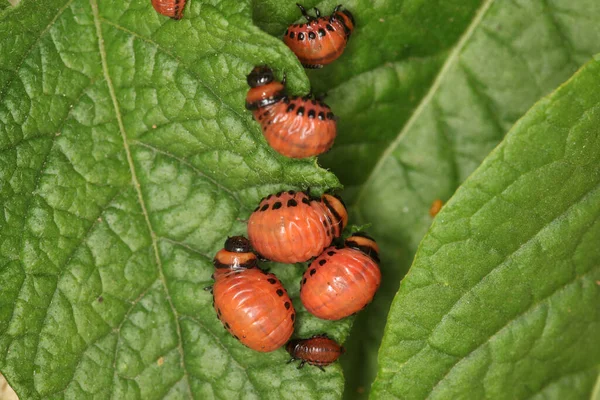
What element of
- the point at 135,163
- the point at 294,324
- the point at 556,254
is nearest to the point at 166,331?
the point at 294,324

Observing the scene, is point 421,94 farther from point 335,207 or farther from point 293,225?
point 293,225

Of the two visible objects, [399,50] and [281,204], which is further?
[399,50]

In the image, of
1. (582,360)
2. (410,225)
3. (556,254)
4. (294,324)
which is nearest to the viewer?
(556,254)

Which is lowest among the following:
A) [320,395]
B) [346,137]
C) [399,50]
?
A: [320,395]

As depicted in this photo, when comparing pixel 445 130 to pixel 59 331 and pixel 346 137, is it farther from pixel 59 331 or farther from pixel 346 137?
pixel 59 331

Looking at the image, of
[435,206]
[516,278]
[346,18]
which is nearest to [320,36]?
[346,18]

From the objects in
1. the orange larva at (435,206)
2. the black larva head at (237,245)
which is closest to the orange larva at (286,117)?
the black larva head at (237,245)
